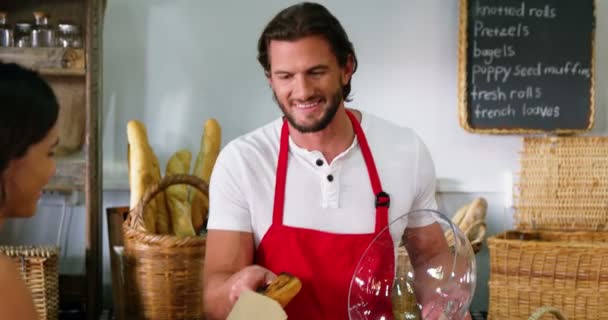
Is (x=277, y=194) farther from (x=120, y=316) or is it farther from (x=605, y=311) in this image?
(x=605, y=311)

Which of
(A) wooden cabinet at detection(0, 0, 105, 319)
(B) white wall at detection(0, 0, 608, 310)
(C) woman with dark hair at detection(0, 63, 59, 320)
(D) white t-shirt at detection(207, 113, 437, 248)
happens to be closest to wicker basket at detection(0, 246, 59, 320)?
(A) wooden cabinet at detection(0, 0, 105, 319)

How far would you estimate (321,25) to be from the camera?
1583 mm

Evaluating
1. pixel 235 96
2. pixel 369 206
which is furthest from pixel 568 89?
pixel 369 206

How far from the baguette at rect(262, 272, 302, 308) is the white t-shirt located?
1.06 feet

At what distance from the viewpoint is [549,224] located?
2672mm

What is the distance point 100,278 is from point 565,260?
146cm

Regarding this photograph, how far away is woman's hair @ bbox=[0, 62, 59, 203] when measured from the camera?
892mm

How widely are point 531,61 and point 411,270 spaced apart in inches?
66.3

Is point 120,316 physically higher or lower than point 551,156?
lower

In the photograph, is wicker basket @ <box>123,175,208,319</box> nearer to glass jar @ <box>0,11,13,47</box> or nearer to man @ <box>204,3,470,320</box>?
man @ <box>204,3,470,320</box>

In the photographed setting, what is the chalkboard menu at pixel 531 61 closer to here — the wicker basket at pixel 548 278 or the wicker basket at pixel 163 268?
the wicker basket at pixel 548 278

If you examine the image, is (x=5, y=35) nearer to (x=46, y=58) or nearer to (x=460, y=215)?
→ (x=46, y=58)

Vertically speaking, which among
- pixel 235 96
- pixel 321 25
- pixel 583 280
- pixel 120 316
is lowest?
pixel 120 316

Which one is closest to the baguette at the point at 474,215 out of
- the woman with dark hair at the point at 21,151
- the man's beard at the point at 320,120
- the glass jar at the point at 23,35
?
the man's beard at the point at 320,120
